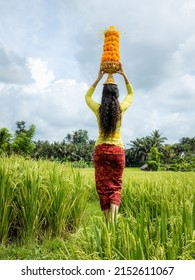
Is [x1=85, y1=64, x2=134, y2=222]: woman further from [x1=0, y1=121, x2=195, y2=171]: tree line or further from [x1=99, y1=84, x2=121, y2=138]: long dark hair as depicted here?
[x1=0, y1=121, x2=195, y2=171]: tree line

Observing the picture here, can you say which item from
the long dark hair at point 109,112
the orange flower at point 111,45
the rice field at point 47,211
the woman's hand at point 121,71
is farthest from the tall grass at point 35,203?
the orange flower at point 111,45

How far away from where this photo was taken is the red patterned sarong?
16.4 feet

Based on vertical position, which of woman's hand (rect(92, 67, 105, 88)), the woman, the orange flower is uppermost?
the orange flower

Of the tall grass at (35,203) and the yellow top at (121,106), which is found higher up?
the yellow top at (121,106)

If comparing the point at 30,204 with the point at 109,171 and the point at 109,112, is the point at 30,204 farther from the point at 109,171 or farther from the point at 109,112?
the point at 109,112

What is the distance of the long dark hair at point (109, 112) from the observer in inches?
199

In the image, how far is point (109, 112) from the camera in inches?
200

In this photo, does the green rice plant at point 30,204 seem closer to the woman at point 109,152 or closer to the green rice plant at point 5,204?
the green rice plant at point 5,204

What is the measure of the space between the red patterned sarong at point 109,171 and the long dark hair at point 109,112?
0.23 metres

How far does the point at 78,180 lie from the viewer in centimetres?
598

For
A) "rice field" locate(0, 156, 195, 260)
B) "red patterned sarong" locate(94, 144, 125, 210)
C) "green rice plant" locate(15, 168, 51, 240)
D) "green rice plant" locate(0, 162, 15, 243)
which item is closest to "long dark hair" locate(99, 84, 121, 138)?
"red patterned sarong" locate(94, 144, 125, 210)

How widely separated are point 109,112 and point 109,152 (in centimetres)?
55

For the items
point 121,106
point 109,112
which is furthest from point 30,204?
point 121,106
